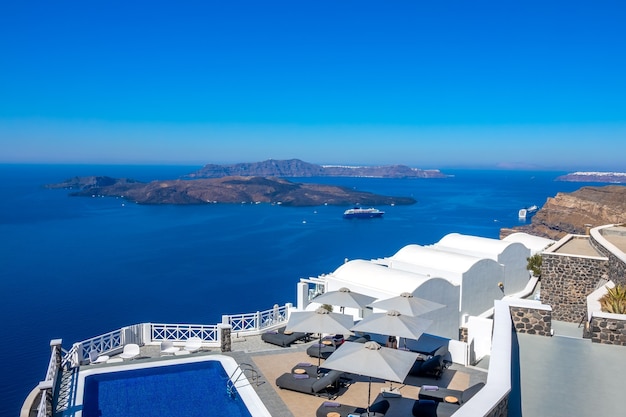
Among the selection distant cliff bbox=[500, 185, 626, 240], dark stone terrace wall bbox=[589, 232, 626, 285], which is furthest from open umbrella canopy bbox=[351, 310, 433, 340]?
distant cliff bbox=[500, 185, 626, 240]

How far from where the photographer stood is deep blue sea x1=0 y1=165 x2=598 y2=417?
36.7m

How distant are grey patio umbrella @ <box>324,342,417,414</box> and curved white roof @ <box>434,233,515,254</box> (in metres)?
14.1

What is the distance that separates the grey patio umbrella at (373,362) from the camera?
26.5 feet

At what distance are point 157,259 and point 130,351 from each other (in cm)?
4979

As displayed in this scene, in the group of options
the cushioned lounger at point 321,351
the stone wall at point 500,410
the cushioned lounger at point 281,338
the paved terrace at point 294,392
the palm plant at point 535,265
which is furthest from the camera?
the palm plant at point 535,265

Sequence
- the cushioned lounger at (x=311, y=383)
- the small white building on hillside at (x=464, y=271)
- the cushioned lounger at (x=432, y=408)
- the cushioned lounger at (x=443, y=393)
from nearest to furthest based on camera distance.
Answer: the cushioned lounger at (x=432, y=408), the cushioned lounger at (x=443, y=393), the cushioned lounger at (x=311, y=383), the small white building on hillside at (x=464, y=271)

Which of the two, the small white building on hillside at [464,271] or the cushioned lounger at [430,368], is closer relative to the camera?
the cushioned lounger at [430,368]

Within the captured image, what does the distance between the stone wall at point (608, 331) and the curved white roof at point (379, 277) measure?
8258mm

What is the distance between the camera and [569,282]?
1380cm

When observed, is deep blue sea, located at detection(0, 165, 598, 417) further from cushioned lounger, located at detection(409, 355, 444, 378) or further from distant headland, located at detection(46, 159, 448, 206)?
cushioned lounger, located at detection(409, 355, 444, 378)

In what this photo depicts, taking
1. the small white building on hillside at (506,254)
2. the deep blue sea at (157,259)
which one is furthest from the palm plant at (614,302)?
the deep blue sea at (157,259)

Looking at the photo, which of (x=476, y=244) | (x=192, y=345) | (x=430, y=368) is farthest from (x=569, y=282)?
(x=192, y=345)

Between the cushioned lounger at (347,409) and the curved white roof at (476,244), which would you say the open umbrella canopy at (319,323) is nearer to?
the cushioned lounger at (347,409)

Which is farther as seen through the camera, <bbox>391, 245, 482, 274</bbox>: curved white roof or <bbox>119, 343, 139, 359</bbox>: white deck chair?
<bbox>391, 245, 482, 274</bbox>: curved white roof
